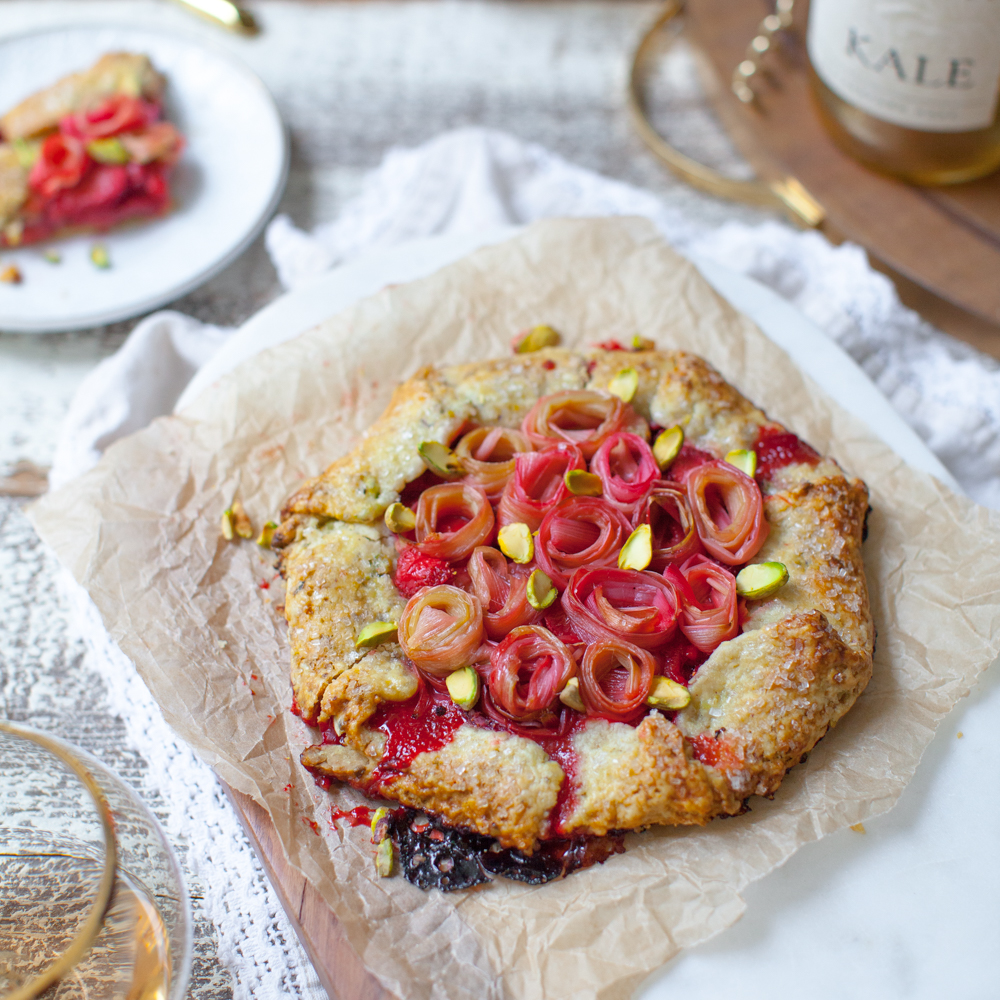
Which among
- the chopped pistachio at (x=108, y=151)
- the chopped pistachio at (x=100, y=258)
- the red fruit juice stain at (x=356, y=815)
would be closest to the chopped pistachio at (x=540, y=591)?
the red fruit juice stain at (x=356, y=815)

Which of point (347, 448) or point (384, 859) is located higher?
point (347, 448)

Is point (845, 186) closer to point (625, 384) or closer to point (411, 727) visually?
point (625, 384)

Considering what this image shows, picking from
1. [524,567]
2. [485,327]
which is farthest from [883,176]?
[524,567]

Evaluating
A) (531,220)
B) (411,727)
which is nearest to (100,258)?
(531,220)

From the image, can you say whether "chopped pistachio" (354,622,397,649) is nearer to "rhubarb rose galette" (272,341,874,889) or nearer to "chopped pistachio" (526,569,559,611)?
"rhubarb rose galette" (272,341,874,889)

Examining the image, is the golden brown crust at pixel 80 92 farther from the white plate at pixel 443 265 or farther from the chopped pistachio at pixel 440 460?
the chopped pistachio at pixel 440 460
